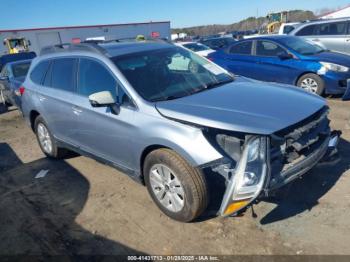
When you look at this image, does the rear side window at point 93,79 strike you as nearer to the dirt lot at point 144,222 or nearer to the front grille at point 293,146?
the dirt lot at point 144,222

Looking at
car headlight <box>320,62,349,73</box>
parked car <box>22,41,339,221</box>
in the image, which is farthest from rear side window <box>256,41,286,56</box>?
parked car <box>22,41,339,221</box>

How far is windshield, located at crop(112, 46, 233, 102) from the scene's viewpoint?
3.69 metres

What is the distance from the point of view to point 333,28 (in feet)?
35.3

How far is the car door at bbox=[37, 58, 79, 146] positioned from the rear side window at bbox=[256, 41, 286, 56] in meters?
5.18

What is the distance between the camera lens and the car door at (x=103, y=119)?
3.66 meters

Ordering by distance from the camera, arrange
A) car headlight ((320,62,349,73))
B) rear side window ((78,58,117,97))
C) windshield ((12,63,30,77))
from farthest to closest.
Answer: windshield ((12,63,30,77))
car headlight ((320,62,349,73))
rear side window ((78,58,117,97))

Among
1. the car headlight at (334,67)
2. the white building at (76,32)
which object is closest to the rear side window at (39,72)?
the car headlight at (334,67)

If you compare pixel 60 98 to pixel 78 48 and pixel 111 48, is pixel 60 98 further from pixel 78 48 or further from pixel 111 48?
pixel 111 48

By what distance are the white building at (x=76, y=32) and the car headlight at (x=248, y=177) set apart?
25.7 meters

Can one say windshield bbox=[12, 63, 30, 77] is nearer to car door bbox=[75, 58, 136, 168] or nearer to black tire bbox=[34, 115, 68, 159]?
black tire bbox=[34, 115, 68, 159]

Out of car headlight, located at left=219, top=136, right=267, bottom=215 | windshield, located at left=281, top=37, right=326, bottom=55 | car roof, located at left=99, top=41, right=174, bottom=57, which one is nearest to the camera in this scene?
car headlight, located at left=219, top=136, right=267, bottom=215

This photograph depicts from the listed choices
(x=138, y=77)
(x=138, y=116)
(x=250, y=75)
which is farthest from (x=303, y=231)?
(x=250, y=75)

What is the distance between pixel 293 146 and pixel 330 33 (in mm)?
9246

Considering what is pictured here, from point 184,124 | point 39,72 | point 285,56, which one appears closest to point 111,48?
point 184,124
